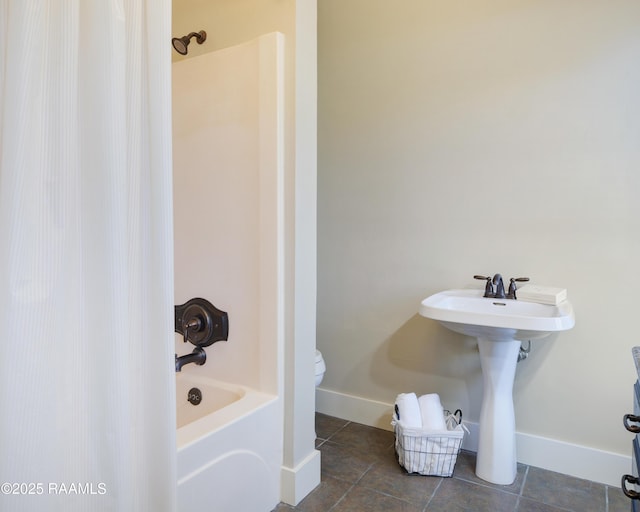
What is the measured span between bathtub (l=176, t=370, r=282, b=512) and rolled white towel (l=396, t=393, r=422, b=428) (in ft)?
2.11

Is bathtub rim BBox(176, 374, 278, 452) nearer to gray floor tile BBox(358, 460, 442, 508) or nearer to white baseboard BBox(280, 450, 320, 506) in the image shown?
white baseboard BBox(280, 450, 320, 506)

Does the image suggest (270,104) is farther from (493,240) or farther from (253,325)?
(493,240)

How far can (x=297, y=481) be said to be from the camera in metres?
1.87

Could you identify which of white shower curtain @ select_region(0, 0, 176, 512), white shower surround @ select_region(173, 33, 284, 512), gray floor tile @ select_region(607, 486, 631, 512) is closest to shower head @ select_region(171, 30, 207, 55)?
white shower surround @ select_region(173, 33, 284, 512)

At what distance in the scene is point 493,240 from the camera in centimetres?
223

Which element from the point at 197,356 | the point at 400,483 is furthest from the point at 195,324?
the point at 400,483

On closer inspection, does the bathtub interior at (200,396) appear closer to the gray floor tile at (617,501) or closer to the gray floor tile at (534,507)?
the gray floor tile at (534,507)

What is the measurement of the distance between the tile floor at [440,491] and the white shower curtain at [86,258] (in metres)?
1.14

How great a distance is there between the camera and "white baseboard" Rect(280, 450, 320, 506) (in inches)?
73.3

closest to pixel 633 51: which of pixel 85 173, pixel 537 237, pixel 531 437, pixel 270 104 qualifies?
pixel 537 237

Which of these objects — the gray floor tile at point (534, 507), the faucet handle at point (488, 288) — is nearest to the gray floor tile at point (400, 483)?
the gray floor tile at point (534, 507)

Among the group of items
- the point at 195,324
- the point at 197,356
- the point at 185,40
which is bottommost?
the point at 197,356

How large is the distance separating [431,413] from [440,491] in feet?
1.10

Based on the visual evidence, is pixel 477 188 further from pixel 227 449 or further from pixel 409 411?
pixel 227 449
